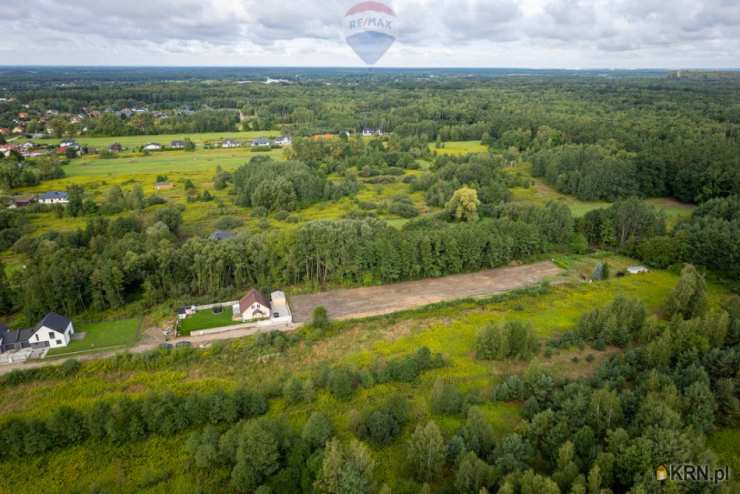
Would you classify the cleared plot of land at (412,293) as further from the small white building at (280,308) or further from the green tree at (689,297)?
the green tree at (689,297)

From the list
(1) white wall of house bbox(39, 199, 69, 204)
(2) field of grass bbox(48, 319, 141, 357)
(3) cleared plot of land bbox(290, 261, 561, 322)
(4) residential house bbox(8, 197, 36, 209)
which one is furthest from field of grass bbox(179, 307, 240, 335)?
(4) residential house bbox(8, 197, 36, 209)

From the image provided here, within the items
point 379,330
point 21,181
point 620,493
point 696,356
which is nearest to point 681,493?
point 620,493

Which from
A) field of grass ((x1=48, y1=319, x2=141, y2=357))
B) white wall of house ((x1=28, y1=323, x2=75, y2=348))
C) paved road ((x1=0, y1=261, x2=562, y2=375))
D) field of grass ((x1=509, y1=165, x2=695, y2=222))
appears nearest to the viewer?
white wall of house ((x1=28, y1=323, x2=75, y2=348))

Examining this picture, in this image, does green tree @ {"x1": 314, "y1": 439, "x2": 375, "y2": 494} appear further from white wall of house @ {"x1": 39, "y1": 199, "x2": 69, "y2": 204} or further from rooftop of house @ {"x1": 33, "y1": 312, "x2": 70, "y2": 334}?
white wall of house @ {"x1": 39, "y1": 199, "x2": 69, "y2": 204}

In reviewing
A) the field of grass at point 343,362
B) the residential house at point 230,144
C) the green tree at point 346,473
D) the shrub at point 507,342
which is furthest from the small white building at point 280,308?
the residential house at point 230,144

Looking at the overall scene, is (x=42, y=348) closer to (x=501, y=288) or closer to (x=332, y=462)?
(x=332, y=462)

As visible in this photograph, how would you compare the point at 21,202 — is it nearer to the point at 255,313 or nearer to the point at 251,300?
the point at 251,300

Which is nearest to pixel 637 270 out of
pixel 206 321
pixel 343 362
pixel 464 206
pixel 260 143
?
pixel 464 206

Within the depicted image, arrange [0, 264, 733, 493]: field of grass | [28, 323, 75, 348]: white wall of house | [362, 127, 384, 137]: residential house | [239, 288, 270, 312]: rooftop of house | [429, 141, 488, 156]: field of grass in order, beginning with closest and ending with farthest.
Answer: [0, 264, 733, 493]: field of grass
[28, 323, 75, 348]: white wall of house
[239, 288, 270, 312]: rooftop of house
[429, 141, 488, 156]: field of grass
[362, 127, 384, 137]: residential house
